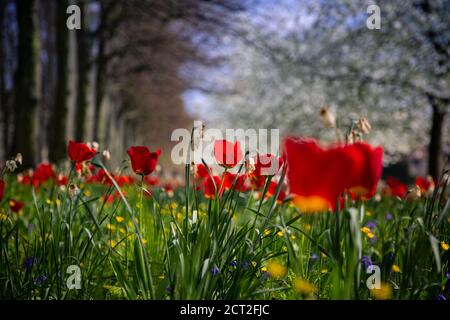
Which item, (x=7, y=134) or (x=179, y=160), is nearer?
(x=179, y=160)

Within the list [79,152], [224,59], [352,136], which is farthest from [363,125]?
[224,59]

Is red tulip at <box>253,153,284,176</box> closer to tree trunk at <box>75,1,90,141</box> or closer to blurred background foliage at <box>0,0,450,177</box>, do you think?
blurred background foliage at <box>0,0,450,177</box>

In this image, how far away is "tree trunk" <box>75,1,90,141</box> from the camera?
9.72m

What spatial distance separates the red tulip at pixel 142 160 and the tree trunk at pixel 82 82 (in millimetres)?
7907

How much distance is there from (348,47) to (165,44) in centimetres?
546

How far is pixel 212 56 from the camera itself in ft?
50.8

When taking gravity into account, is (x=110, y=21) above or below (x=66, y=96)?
above

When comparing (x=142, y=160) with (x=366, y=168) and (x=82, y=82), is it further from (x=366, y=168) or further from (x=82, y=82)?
(x=82, y=82)

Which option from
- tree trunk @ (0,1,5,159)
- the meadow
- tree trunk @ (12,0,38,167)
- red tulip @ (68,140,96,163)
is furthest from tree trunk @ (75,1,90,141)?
the meadow

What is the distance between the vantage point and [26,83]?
680 centimetres

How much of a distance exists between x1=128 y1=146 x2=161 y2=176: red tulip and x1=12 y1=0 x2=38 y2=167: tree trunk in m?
5.56

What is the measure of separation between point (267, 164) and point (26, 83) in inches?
240
